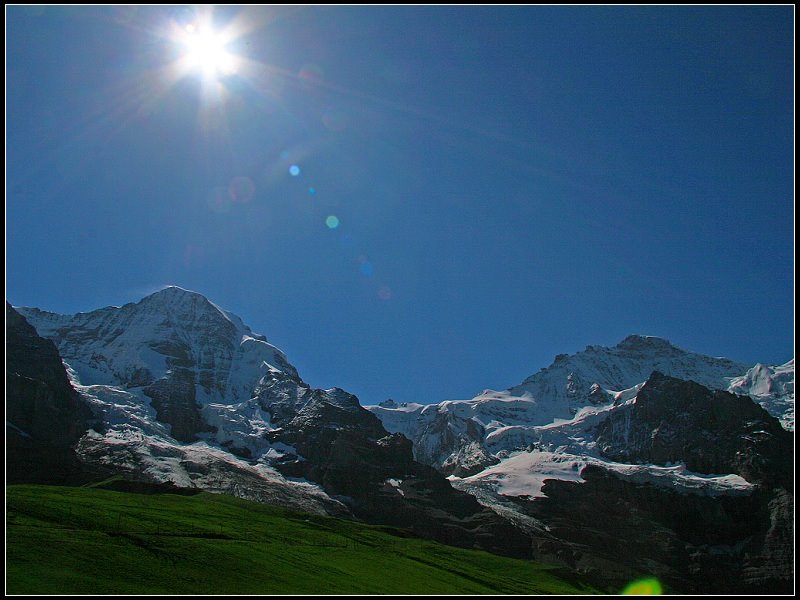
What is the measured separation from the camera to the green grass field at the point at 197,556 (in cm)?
4725

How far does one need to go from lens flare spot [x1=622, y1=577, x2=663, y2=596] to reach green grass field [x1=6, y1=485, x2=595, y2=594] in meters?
50.2

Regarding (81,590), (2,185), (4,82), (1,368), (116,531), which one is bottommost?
(81,590)

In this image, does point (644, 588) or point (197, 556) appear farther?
point (644, 588)

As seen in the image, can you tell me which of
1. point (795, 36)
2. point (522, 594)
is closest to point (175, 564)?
point (522, 594)

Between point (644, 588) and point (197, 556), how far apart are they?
148776mm

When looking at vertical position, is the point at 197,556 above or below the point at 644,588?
below

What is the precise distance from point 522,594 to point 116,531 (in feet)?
167

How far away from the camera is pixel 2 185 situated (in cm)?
5097

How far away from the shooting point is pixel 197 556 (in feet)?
189

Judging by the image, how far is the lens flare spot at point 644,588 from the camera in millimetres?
145863

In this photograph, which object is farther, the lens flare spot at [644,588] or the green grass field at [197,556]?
the lens flare spot at [644,588]

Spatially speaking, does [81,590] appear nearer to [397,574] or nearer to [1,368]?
[397,574]

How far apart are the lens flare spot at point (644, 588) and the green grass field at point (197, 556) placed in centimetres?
5016

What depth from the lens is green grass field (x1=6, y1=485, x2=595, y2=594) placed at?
4725cm
